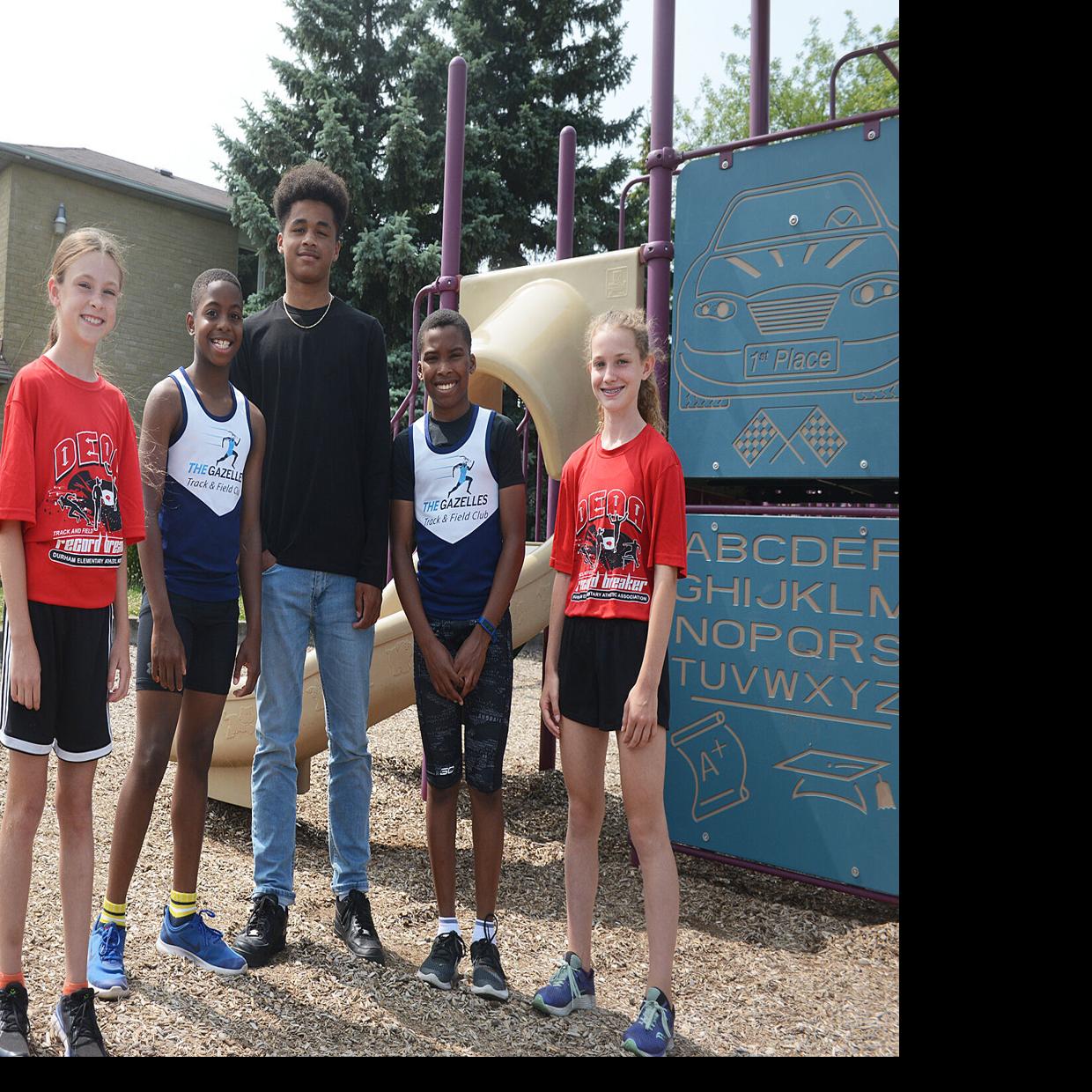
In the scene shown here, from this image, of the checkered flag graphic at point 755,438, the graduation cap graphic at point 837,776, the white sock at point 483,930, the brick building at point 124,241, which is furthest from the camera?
the brick building at point 124,241

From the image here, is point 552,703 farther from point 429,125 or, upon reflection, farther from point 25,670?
point 429,125

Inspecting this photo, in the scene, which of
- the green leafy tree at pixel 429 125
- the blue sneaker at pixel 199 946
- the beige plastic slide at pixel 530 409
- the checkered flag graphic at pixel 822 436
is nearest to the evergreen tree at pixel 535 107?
the green leafy tree at pixel 429 125

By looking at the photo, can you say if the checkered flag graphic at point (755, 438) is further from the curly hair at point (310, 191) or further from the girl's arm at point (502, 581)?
the curly hair at point (310, 191)

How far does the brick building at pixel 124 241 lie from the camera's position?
1502 centimetres

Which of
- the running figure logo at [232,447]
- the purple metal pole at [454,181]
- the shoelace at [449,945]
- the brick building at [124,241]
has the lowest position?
the shoelace at [449,945]

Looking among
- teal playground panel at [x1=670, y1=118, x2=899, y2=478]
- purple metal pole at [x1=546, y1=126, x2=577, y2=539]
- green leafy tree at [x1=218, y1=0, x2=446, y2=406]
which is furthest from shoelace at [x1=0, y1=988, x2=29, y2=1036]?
green leafy tree at [x1=218, y1=0, x2=446, y2=406]

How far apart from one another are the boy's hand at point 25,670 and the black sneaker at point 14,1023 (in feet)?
2.35

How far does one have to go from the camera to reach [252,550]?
303 centimetres

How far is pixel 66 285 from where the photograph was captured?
2.56 m

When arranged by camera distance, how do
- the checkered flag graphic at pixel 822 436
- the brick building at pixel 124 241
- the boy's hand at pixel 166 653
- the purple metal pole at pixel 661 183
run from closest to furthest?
the boy's hand at pixel 166 653 → the checkered flag graphic at pixel 822 436 → the purple metal pole at pixel 661 183 → the brick building at pixel 124 241

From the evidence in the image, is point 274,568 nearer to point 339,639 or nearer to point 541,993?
point 339,639

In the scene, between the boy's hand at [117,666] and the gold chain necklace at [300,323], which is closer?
the boy's hand at [117,666]

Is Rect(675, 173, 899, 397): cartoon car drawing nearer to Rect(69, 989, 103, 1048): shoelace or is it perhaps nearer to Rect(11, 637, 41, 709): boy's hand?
Rect(11, 637, 41, 709): boy's hand

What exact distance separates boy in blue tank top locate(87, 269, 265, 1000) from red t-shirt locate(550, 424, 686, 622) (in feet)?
Result: 3.26
